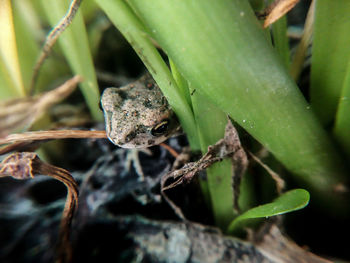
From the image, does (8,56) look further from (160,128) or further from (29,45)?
(160,128)

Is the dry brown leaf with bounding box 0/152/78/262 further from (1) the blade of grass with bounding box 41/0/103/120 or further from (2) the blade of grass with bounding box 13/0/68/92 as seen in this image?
(2) the blade of grass with bounding box 13/0/68/92

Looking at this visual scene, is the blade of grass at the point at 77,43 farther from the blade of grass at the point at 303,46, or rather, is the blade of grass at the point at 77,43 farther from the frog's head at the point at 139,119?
the blade of grass at the point at 303,46

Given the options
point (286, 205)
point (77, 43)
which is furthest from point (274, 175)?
point (77, 43)

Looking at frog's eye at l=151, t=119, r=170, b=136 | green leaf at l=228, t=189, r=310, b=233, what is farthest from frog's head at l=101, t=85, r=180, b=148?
green leaf at l=228, t=189, r=310, b=233

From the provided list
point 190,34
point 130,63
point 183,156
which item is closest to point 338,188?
point 183,156

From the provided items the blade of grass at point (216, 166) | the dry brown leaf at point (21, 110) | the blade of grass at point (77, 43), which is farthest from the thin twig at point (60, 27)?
the blade of grass at point (216, 166)

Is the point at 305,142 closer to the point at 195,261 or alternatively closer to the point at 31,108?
the point at 195,261
